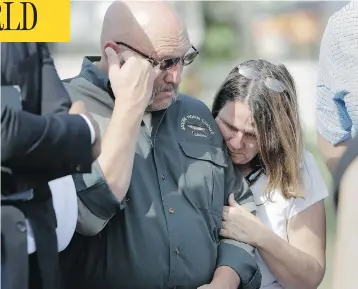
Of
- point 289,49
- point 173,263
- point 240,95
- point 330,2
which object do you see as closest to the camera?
point 173,263

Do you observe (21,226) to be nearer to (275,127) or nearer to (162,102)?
(162,102)

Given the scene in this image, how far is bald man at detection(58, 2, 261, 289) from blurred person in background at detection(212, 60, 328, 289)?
0.38 feet

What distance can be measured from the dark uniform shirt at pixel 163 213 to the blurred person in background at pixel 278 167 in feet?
0.40

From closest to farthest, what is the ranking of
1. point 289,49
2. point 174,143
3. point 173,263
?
point 173,263
point 174,143
point 289,49

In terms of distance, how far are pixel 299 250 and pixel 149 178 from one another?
2.21 feet

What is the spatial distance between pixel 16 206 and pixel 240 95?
4.02 feet

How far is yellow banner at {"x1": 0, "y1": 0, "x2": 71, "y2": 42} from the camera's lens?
2234 mm

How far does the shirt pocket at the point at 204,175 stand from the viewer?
2710 mm

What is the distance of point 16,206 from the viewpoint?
199 cm

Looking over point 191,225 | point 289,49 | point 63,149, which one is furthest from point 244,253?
point 289,49

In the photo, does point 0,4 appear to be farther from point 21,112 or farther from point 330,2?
point 330,2

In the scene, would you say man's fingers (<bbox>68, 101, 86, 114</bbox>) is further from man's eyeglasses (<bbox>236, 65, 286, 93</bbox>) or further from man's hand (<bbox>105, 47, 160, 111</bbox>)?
man's eyeglasses (<bbox>236, 65, 286, 93</bbox>)

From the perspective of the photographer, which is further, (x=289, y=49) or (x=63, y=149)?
(x=289, y=49)

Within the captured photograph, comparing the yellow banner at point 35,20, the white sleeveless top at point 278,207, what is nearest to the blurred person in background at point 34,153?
the yellow banner at point 35,20
